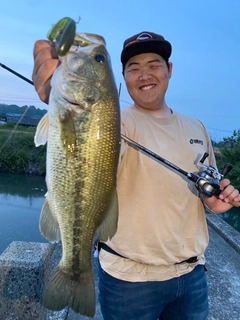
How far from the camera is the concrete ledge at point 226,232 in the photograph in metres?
5.28

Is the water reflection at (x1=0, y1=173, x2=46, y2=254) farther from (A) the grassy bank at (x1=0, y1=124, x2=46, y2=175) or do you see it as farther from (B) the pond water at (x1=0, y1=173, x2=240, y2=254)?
(A) the grassy bank at (x1=0, y1=124, x2=46, y2=175)

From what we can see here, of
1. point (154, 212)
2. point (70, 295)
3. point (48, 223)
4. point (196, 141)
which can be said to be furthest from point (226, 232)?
point (48, 223)

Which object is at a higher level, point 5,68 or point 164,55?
point 164,55

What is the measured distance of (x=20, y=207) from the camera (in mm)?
11766

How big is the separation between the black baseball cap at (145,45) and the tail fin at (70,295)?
159 cm

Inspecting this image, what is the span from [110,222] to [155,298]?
0.71 meters

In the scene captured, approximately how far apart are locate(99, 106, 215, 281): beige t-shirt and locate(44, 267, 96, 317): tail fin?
33cm

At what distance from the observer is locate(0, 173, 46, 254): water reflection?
8.53 metres

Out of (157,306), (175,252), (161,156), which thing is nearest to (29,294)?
(157,306)

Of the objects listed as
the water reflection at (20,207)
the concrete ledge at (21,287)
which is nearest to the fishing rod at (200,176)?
the concrete ledge at (21,287)

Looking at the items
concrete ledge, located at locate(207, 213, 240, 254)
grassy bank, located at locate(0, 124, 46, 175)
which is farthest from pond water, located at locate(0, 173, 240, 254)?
concrete ledge, located at locate(207, 213, 240, 254)

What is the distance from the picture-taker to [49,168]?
5.61 feet

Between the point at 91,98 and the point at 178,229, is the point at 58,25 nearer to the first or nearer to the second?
the point at 91,98

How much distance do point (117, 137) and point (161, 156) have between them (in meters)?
0.57
